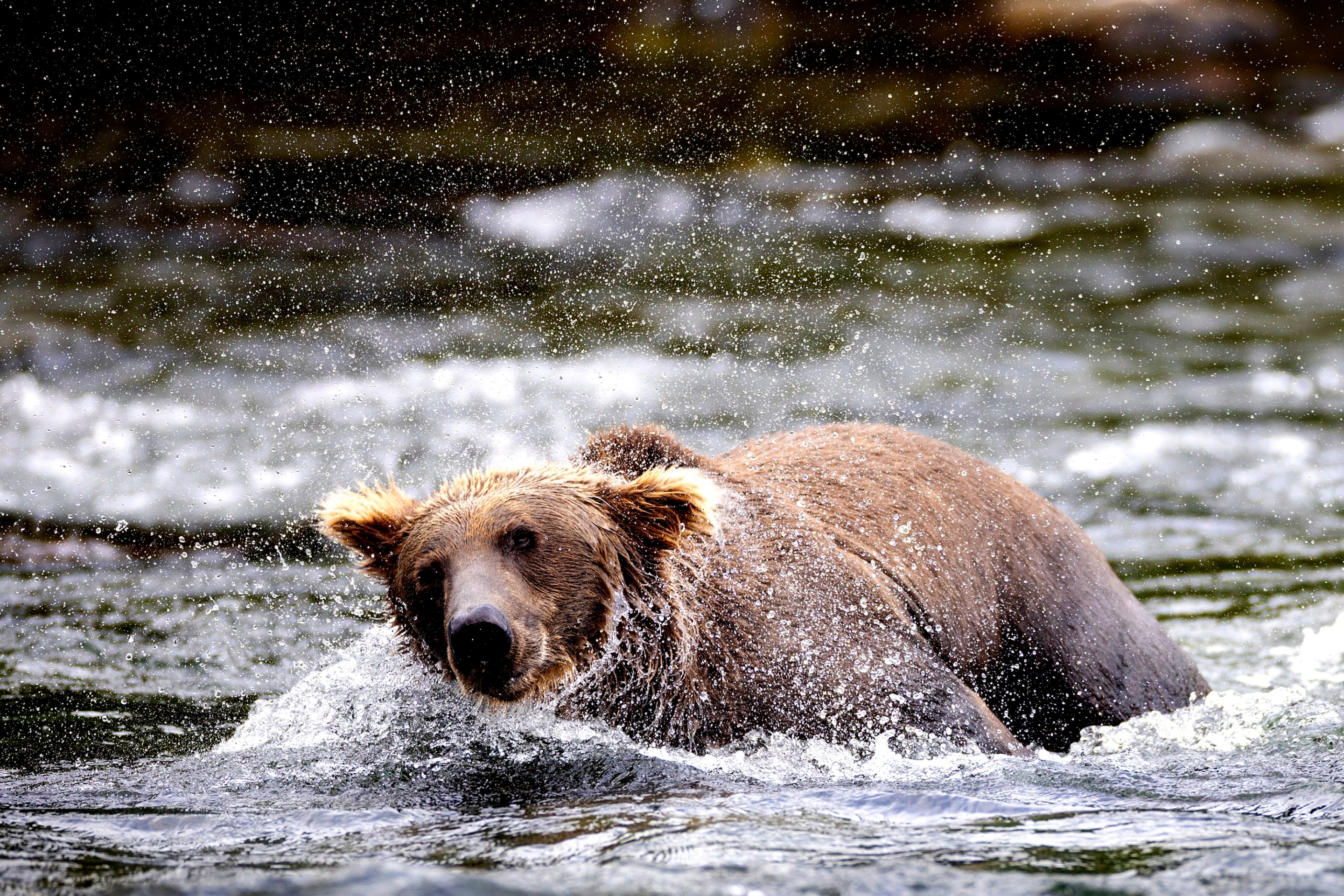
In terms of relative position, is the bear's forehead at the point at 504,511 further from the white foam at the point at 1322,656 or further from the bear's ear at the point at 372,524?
the white foam at the point at 1322,656

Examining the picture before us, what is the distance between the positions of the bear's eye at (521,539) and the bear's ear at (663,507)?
43cm

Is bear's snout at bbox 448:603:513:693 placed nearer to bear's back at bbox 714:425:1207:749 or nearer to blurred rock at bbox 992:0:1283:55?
bear's back at bbox 714:425:1207:749

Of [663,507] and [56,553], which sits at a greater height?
[56,553]

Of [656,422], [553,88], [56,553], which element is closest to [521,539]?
[56,553]

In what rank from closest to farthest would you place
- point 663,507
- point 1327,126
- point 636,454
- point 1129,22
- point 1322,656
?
1. point 663,507
2. point 636,454
3. point 1322,656
4. point 1327,126
5. point 1129,22

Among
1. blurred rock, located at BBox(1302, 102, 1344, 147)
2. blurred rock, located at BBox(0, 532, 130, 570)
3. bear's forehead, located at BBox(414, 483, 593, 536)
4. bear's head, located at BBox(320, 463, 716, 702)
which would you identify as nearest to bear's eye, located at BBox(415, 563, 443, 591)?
bear's head, located at BBox(320, 463, 716, 702)

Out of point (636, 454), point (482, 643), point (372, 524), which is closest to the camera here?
point (482, 643)

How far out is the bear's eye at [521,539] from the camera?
4.84m

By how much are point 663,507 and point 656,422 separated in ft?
20.5

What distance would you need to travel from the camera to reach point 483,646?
4473 mm

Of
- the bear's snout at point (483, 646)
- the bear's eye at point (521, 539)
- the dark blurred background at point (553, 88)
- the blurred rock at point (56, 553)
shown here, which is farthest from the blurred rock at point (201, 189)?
the bear's snout at point (483, 646)

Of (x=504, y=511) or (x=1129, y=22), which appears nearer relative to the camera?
(x=504, y=511)

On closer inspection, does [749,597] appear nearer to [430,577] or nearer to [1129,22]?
[430,577]

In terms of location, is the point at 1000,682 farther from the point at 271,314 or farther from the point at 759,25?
the point at 759,25
